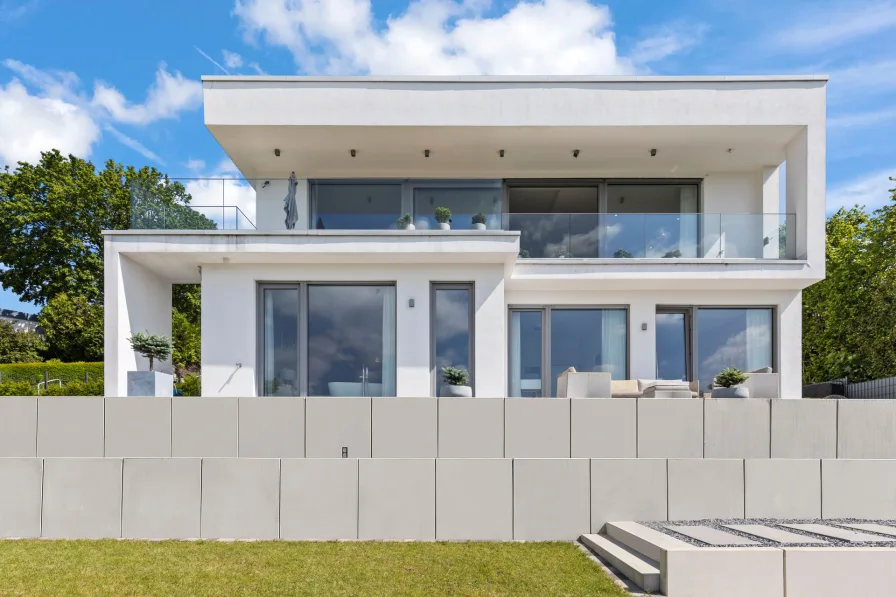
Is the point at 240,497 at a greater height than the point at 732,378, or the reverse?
the point at 732,378

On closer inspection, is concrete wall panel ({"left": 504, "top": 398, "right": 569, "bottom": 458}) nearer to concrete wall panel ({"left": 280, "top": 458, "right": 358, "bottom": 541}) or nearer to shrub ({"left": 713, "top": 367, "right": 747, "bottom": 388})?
concrete wall panel ({"left": 280, "top": 458, "right": 358, "bottom": 541})

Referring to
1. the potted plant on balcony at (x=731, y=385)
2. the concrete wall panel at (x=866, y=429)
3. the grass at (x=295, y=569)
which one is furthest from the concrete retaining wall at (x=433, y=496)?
the potted plant on balcony at (x=731, y=385)

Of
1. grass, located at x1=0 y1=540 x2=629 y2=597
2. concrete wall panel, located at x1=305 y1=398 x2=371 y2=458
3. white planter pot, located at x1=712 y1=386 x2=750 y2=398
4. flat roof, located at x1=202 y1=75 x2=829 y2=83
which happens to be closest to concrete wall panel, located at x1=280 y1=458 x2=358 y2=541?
grass, located at x1=0 y1=540 x2=629 y2=597

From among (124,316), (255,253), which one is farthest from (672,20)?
(124,316)

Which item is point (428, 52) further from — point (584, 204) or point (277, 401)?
point (277, 401)

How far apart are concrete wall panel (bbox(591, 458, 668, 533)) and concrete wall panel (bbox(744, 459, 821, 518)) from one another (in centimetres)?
122

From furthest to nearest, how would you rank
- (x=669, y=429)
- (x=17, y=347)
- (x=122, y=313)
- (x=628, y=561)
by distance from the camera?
(x=17, y=347) < (x=122, y=313) < (x=669, y=429) < (x=628, y=561)

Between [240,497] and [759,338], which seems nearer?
[240,497]

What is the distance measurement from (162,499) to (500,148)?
9261 mm

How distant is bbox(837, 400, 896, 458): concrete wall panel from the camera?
9117 mm

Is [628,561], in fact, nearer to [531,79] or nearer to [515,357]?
[515,357]

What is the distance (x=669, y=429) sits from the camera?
9.12 meters

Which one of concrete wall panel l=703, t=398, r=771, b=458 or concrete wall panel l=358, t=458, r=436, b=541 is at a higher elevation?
concrete wall panel l=703, t=398, r=771, b=458

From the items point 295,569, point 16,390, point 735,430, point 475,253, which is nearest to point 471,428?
point 295,569
